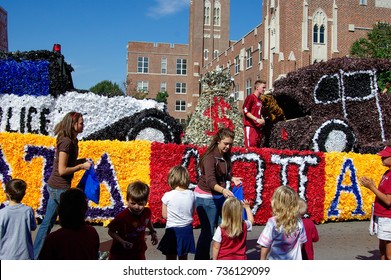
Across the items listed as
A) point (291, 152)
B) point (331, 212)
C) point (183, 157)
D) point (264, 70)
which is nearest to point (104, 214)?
point (183, 157)

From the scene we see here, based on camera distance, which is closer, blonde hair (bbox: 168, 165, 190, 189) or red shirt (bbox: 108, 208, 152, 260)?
red shirt (bbox: 108, 208, 152, 260)

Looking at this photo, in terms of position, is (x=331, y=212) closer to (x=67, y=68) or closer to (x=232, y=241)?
(x=232, y=241)

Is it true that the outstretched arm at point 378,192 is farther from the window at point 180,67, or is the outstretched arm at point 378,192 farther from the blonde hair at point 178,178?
the window at point 180,67

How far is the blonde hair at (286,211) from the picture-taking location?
11.4ft

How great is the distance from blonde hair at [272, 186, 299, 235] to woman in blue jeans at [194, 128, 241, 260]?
34.6 inches

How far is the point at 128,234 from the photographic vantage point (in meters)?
3.70

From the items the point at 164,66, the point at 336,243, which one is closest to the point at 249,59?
the point at 164,66

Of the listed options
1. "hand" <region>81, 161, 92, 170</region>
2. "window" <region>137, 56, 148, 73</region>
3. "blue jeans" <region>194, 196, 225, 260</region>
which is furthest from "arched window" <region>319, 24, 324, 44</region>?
"window" <region>137, 56, 148, 73</region>

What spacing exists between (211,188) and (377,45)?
23946 mm

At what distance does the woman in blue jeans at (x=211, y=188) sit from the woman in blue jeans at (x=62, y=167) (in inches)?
50.5

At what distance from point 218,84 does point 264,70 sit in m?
25.5

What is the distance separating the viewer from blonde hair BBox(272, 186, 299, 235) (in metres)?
3.46

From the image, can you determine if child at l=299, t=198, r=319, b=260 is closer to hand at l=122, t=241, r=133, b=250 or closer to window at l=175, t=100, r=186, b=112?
hand at l=122, t=241, r=133, b=250

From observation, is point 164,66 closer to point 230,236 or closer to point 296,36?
point 296,36
